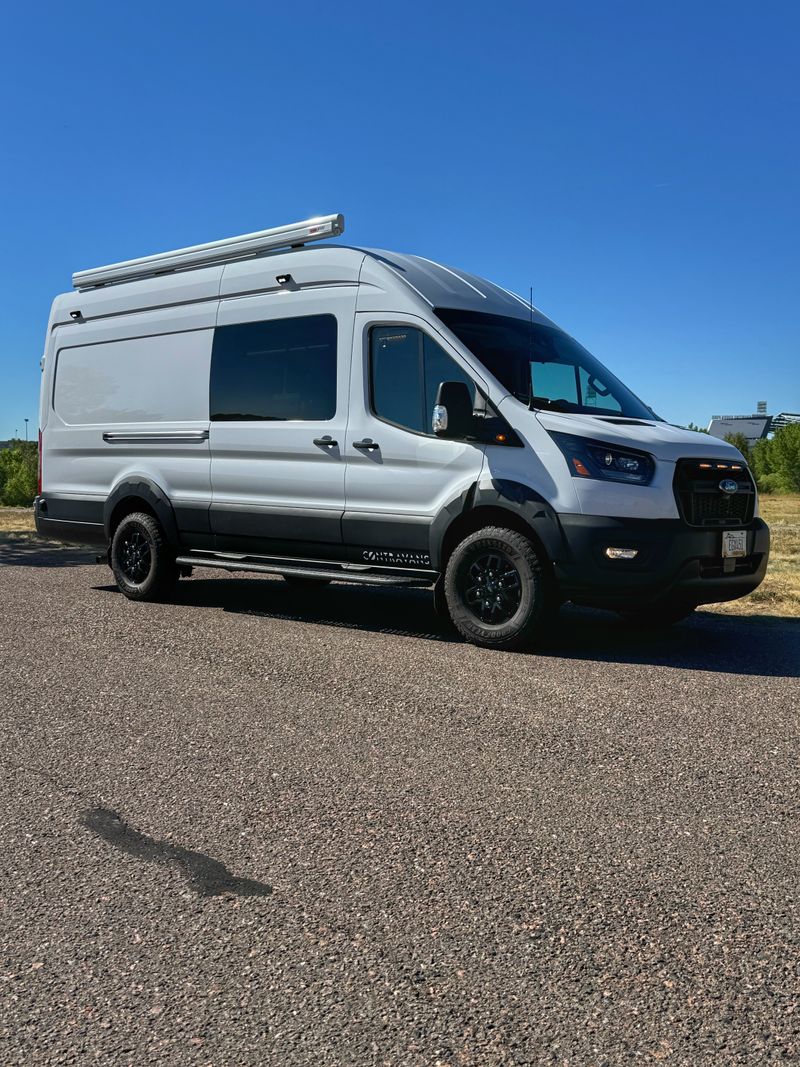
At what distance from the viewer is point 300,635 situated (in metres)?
7.45

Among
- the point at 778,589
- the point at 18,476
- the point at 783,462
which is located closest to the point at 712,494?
the point at 778,589

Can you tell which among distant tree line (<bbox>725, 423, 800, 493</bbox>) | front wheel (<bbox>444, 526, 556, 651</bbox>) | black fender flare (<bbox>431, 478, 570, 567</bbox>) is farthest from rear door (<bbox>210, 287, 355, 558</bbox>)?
distant tree line (<bbox>725, 423, 800, 493</bbox>)

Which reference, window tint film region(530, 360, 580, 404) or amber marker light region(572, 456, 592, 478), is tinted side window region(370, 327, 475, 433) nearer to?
window tint film region(530, 360, 580, 404)

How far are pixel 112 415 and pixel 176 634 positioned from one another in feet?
9.91

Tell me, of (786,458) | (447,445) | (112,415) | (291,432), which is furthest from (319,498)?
(786,458)

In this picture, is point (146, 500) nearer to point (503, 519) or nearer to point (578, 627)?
point (503, 519)

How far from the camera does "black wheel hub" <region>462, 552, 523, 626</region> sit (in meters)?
6.84

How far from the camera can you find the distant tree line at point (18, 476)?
5559cm

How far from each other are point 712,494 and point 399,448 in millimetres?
2194

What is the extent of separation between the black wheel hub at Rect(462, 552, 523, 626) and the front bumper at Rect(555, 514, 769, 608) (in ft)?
1.17

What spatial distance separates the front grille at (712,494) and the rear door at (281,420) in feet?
8.29

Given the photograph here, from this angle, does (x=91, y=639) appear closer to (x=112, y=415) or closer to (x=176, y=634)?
(x=176, y=634)

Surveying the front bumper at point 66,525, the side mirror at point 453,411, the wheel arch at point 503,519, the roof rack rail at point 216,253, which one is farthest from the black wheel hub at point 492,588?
the front bumper at point 66,525

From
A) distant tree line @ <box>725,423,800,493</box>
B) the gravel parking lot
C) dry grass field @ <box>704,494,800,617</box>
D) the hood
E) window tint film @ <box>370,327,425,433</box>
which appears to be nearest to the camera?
the gravel parking lot
